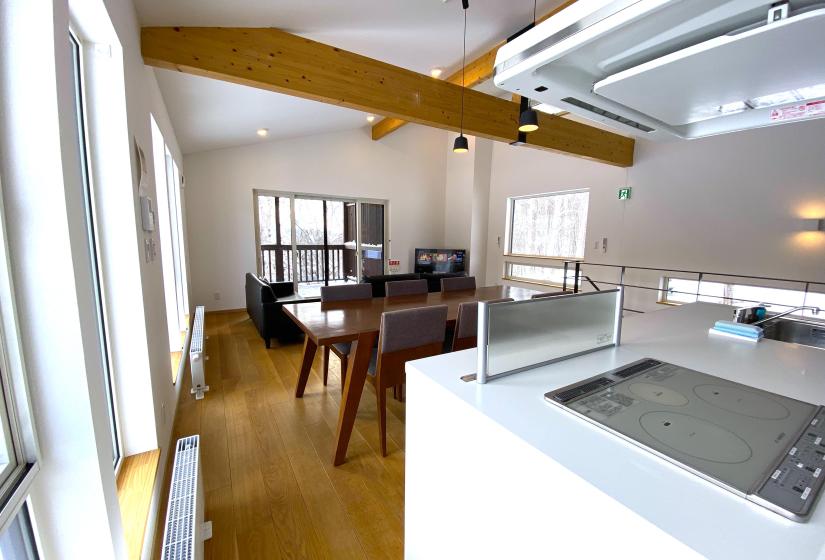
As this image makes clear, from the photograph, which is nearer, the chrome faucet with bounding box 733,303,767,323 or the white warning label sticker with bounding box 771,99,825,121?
the white warning label sticker with bounding box 771,99,825,121

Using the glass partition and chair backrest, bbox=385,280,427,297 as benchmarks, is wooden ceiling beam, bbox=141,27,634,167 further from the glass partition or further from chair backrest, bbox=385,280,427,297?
the glass partition

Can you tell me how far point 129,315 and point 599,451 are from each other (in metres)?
1.86

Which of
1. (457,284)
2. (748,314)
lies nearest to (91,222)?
(457,284)

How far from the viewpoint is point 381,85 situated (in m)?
2.85

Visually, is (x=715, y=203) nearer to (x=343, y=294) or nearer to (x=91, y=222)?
(x=343, y=294)

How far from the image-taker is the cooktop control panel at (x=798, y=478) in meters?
0.52

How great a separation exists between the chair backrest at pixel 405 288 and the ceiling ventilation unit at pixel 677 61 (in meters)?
2.31

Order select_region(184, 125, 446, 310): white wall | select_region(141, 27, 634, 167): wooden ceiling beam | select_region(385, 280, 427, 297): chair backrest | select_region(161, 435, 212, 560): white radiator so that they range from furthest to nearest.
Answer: select_region(184, 125, 446, 310): white wall < select_region(385, 280, 427, 297): chair backrest < select_region(141, 27, 634, 167): wooden ceiling beam < select_region(161, 435, 212, 560): white radiator

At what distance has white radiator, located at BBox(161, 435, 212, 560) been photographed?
3.11 ft

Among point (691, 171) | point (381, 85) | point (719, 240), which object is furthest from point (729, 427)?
point (691, 171)

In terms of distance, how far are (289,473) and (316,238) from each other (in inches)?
200

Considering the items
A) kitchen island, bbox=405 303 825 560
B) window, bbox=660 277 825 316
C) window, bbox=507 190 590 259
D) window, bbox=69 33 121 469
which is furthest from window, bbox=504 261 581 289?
window, bbox=69 33 121 469

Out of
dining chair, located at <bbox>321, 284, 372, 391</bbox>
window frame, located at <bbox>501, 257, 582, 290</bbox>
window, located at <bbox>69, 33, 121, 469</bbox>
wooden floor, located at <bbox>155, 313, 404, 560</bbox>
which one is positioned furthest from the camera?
window frame, located at <bbox>501, 257, 582, 290</bbox>

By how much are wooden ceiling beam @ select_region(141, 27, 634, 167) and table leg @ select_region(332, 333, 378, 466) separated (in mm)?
1940
